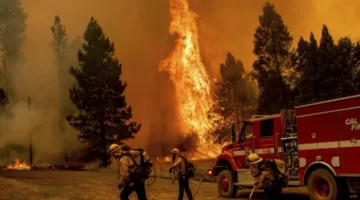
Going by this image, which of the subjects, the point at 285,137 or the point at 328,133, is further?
the point at 285,137

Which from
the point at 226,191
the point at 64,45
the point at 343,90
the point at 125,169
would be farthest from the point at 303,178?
the point at 64,45

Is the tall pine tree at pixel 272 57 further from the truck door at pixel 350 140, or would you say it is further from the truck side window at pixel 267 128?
the truck door at pixel 350 140

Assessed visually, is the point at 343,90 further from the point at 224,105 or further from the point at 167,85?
the point at 167,85

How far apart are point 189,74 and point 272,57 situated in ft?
53.1

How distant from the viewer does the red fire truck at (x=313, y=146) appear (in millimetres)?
12133

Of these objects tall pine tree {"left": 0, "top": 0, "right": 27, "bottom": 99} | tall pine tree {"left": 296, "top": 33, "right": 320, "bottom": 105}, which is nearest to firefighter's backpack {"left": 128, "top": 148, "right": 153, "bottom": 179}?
tall pine tree {"left": 296, "top": 33, "right": 320, "bottom": 105}

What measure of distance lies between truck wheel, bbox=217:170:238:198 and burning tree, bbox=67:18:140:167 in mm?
22798

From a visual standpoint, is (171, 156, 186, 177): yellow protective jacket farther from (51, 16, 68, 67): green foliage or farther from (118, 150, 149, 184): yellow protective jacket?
(51, 16, 68, 67): green foliage

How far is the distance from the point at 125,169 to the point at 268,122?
299 inches

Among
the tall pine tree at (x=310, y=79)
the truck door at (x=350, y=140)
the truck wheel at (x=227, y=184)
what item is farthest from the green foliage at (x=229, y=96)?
the truck door at (x=350, y=140)

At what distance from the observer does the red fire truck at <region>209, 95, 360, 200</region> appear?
12.1 m

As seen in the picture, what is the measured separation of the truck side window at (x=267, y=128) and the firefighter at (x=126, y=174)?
7039 millimetres

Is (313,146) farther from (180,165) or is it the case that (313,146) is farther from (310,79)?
(310,79)

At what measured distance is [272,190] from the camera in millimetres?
10992
